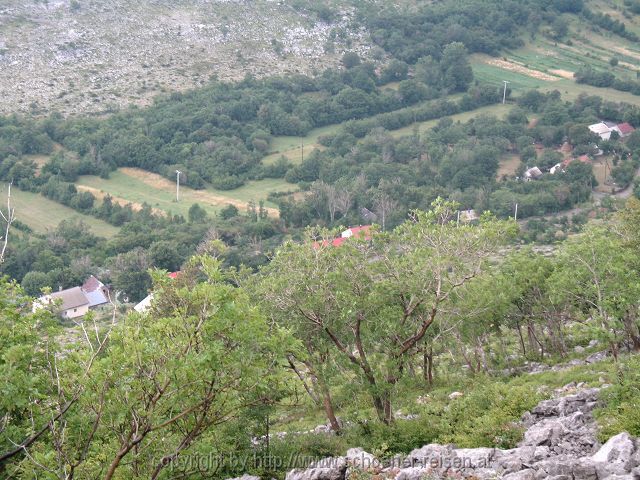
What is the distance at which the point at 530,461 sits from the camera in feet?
44.8

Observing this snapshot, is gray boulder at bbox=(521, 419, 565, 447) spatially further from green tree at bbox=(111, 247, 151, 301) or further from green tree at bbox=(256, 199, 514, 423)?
green tree at bbox=(111, 247, 151, 301)

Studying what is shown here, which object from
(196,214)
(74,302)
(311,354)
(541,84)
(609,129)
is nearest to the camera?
(311,354)

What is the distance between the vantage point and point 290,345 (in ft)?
45.9

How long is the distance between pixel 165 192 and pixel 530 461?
6937 centimetres

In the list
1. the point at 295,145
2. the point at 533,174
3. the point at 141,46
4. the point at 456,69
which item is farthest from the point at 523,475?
the point at 141,46

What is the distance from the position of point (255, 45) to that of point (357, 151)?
39.7 metres

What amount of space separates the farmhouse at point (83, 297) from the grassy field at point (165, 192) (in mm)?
15705

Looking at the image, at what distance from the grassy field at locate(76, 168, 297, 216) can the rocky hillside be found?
21.0 m

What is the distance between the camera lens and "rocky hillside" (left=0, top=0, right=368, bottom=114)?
10325 centimetres

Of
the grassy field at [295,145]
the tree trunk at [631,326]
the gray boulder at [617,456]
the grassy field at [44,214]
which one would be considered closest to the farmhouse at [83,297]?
the grassy field at [44,214]

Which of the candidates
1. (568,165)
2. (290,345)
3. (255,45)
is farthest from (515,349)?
(255,45)

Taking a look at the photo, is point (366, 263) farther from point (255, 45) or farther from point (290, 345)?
point (255, 45)

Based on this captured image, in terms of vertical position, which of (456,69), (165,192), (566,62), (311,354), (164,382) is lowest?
(165,192)

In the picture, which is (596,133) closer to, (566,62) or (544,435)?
(566,62)
